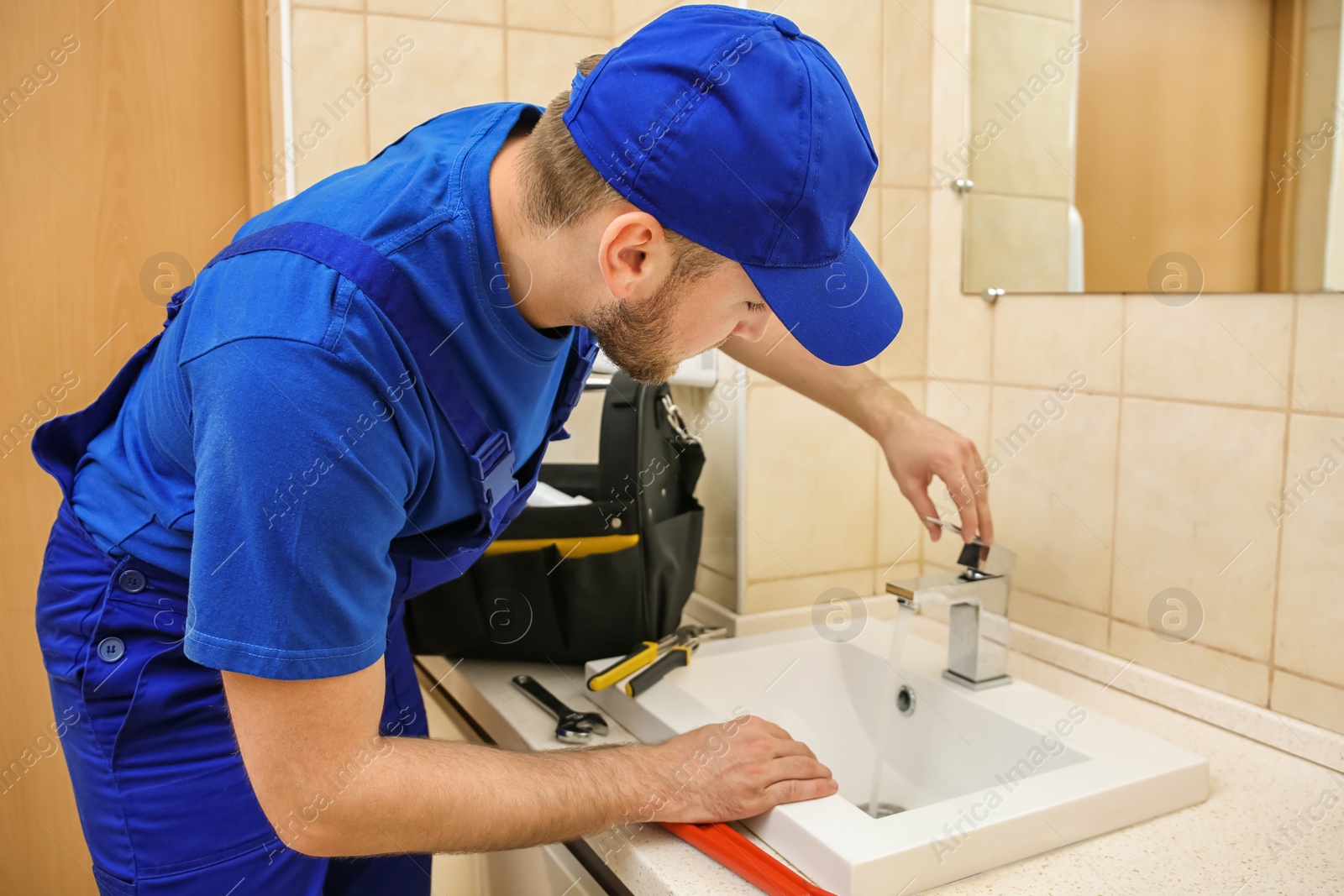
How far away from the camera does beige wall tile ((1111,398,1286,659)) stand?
91 centimetres

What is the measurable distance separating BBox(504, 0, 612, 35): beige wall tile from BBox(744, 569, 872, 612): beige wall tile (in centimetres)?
89

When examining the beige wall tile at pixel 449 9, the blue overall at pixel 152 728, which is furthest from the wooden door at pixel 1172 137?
the beige wall tile at pixel 449 9

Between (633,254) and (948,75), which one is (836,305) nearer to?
(633,254)

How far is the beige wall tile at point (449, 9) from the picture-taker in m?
1.36

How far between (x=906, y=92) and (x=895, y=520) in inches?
22.3

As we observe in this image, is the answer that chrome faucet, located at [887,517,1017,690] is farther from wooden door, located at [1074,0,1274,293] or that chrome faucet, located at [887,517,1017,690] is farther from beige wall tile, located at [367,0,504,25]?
beige wall tile, located at [367,0,504,25]

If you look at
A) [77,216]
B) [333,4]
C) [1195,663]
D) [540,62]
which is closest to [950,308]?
[1195,663]

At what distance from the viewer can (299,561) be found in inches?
22.3

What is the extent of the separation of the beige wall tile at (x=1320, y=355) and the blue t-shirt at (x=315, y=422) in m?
0.67

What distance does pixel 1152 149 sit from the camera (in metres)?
0.99

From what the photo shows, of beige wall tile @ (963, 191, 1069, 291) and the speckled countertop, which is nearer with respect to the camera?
the speckled countertop

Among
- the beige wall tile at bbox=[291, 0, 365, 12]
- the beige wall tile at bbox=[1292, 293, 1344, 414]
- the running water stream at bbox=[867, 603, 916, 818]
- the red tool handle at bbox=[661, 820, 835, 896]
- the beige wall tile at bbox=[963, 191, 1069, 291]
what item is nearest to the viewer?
the red tool handle at bbox=[661, 820, 835, 896]

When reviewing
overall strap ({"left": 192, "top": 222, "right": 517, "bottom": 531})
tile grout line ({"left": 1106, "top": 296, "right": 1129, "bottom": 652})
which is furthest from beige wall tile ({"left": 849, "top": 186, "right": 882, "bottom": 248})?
overall strap ({"left": 192, "top": 222, "right": 517, "bottom": 531})

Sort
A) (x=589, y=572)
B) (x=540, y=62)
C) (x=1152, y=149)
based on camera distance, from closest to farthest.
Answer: (x=1152, y=149) → (x=589, y=572) → (x=540, y=62)
